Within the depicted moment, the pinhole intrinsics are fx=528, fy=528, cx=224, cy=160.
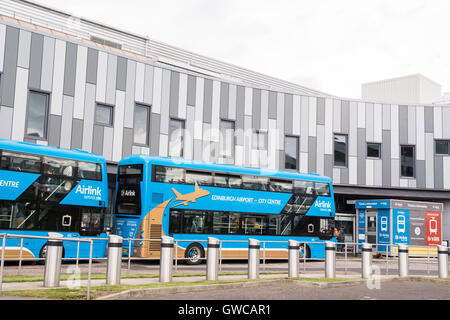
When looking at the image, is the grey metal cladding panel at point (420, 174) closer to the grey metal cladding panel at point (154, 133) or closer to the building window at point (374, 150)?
the building window at point (374, 150)

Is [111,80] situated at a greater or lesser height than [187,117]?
greater

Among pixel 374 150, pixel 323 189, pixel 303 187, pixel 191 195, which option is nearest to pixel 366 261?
pixel 191 195

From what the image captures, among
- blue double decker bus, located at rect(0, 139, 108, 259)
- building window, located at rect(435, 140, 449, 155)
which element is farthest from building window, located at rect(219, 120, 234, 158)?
building window, located at rect(435, 140, 449, 155)

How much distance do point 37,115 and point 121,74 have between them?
440 cm

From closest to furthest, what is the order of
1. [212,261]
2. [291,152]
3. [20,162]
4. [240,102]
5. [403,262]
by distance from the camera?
[212,261] < [20,162] < [403,262] < [240,102] < [291,152]

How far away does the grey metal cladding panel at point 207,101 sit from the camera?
26.9 meters

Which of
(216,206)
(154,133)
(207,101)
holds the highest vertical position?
(207,101)

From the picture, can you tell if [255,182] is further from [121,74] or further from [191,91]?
Result: [121,74]

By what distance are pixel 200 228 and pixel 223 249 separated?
1.28m

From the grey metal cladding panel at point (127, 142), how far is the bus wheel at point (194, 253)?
697cm

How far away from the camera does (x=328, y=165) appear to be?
1192 inches

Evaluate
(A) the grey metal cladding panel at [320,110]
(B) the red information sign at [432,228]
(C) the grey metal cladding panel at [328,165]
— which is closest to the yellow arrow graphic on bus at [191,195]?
(C) the grey metal cladding panel at [328,165]

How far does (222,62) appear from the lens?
3916 centimetres
